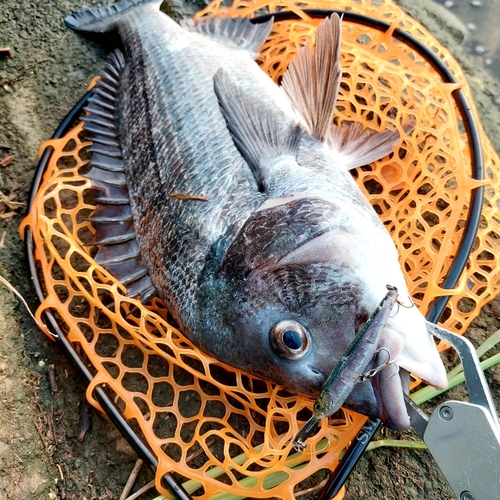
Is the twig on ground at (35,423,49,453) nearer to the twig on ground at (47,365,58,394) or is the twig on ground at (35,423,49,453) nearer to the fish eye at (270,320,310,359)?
the twig on ground at (47,365,58,394)

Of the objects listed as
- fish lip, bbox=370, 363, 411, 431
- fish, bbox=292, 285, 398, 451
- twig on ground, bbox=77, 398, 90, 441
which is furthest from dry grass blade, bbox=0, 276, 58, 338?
fish lip, bbox=370, 363, 411, 431

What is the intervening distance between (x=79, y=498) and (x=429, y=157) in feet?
8.24

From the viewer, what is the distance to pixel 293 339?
1.68 metres

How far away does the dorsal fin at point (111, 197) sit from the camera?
249 centimetres

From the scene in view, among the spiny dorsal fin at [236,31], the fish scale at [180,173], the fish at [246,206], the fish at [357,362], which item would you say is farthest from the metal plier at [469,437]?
the spiny dorsal fin at [236,31]

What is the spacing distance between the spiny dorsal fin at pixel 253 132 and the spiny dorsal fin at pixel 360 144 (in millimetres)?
303

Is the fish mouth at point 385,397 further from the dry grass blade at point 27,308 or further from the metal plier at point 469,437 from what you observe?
the dry grass blade at point 27,308

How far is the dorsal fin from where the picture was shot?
249 centimetres

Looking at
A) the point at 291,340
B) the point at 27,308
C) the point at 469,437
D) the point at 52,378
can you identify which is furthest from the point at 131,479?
the point at 469,437

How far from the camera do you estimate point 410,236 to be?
258cm

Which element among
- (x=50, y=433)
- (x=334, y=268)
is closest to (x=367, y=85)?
(x=334, y=268)

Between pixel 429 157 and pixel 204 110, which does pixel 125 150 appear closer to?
pixel 204 110

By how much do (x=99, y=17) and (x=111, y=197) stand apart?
5.21 feet

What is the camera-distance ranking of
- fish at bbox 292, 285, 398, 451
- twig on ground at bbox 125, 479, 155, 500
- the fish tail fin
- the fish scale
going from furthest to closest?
the fish tail fin → twig on ground at bbox 125, 479, 155, 500 → the fish scale → fish at bbox 292, 285, 398, 451
